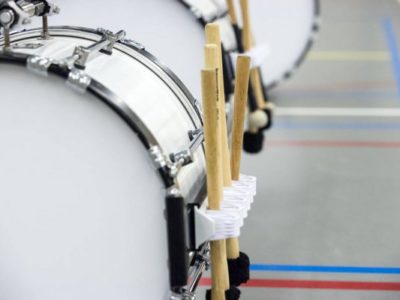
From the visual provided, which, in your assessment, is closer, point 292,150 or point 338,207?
point 338,207

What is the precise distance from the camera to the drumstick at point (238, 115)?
93.7 inches

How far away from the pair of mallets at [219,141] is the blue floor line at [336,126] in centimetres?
249

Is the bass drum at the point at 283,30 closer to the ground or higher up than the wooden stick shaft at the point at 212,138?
higher up

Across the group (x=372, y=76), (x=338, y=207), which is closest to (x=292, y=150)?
(x=338, y=207)

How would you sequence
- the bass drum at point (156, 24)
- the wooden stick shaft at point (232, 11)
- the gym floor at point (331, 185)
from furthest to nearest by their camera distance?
the wooden stick shaft at point (232, 11)
the gym floor at point (331, 185)
the bass drum at point (156, 24)

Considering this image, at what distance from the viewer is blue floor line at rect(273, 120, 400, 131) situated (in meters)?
4.91

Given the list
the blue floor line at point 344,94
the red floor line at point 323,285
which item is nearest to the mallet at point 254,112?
the red floor line at point 323,285

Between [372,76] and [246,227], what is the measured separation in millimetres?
2604

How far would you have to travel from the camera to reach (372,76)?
590 cm

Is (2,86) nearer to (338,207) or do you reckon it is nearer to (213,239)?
(213,239)

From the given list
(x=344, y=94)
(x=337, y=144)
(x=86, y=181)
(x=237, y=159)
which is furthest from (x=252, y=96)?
(x=86, y=181)

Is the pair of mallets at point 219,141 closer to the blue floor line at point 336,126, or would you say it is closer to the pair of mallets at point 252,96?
the pair of mallets at point 252,96

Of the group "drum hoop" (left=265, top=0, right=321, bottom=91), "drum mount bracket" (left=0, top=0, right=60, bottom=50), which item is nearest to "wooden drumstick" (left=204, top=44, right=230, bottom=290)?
"drum mount bracket" (left=0, top=0, right=60, bottom=50)

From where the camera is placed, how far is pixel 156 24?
319 cm
